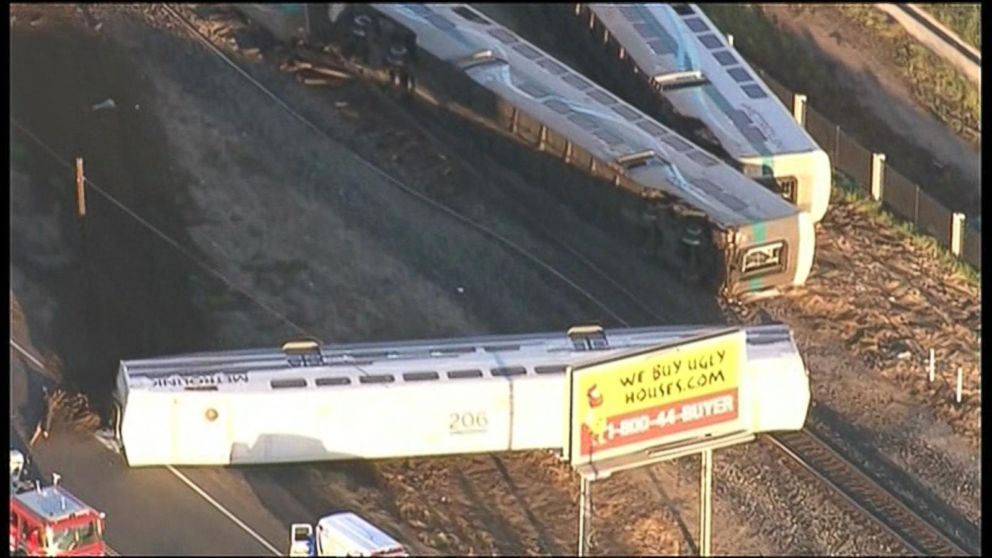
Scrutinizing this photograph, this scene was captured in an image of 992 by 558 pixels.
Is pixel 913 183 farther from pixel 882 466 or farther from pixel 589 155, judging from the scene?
pixel 882 466

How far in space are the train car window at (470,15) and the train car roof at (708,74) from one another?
255cm

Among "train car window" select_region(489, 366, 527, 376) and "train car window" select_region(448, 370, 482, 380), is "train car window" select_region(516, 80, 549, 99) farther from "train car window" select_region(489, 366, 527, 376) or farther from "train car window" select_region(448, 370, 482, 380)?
"train car window" select_region(448, 370, 482, 380)

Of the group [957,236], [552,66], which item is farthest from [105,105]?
[957,236]

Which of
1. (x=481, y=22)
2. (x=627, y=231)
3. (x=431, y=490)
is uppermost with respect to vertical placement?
(x=481, y=22)

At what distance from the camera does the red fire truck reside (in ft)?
129

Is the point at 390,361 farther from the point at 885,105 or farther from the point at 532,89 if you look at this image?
the point at 885,105

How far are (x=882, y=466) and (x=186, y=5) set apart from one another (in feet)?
73.2

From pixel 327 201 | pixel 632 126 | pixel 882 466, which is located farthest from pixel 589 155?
pixel 882 466

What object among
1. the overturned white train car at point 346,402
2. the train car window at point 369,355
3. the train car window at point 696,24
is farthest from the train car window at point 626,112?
the train car window at point 369,355

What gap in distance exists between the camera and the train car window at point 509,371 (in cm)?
4288

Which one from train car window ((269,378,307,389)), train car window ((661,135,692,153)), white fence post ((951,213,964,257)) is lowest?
train car window ((269,378,307,389))

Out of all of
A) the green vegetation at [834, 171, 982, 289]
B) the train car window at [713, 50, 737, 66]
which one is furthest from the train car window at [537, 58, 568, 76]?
the green vegetation at [834, 171, 982, 289]

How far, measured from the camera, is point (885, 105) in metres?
59.5

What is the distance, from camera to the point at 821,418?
45.6 metres
